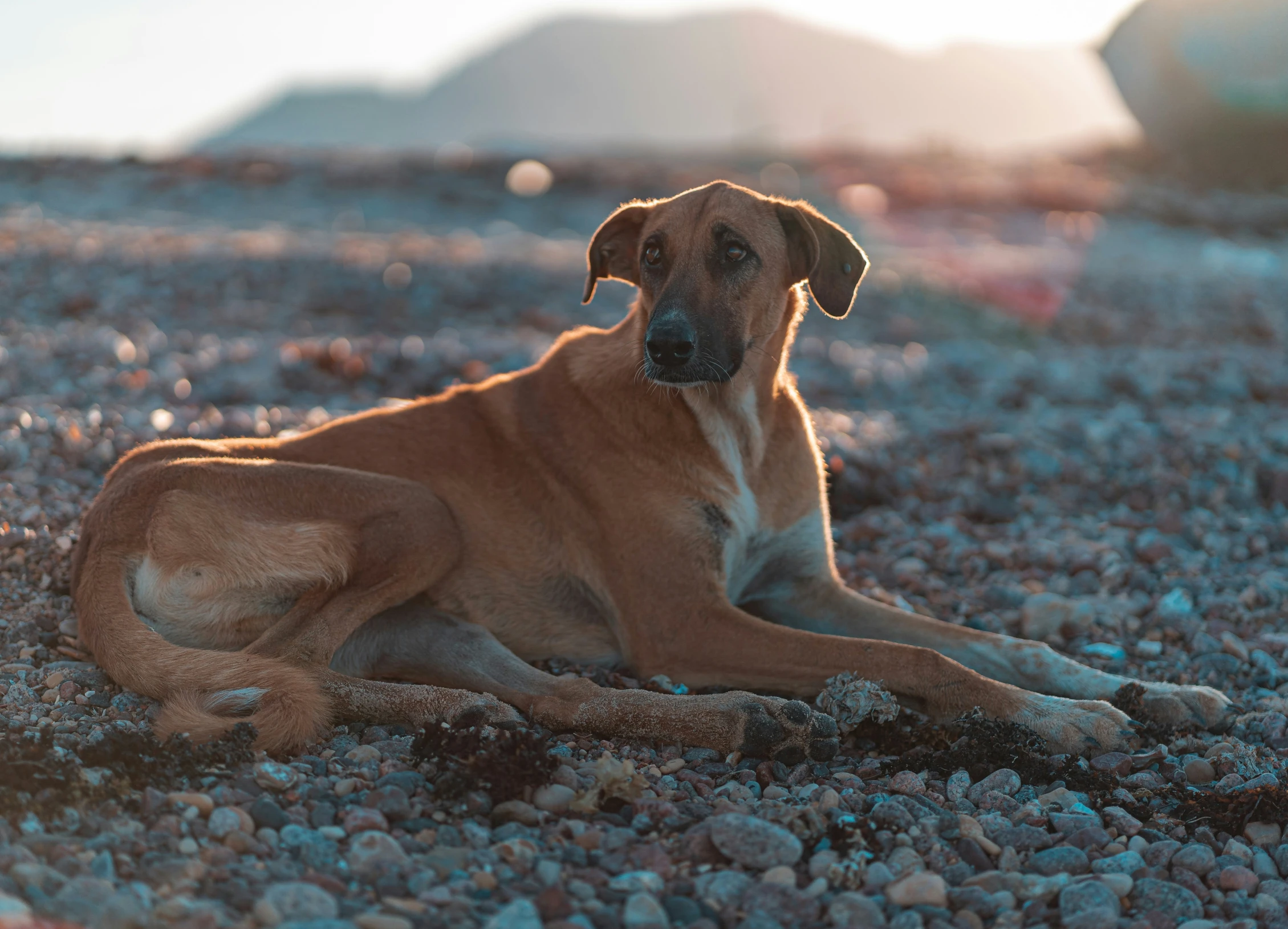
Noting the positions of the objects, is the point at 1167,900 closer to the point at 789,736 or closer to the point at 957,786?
the point at 957,786

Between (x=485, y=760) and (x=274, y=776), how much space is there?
0.63m

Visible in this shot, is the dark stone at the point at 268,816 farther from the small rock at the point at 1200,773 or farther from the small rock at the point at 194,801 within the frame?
the small rock at the point at 1200,773

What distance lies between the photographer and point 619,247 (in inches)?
203

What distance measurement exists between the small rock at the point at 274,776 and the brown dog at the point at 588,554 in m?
0.23

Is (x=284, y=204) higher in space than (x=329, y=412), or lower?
higher

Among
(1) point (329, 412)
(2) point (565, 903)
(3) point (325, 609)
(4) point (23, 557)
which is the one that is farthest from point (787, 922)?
(1) point (329, 412)

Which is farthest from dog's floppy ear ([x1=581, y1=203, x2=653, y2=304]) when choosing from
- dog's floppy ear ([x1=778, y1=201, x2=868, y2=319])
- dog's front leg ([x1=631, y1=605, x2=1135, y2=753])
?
dog's front leg ([x1=631, y1=605, x2=1135, y2=753])

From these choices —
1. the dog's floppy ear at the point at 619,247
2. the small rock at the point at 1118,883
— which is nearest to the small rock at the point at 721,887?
the small rock at the point at 1118,883

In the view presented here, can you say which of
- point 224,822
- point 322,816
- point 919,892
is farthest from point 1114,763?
point 224,822

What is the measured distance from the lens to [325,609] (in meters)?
4.20

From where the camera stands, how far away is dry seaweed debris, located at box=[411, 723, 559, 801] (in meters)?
3.30

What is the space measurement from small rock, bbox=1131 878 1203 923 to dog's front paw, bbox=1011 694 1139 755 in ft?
3.15

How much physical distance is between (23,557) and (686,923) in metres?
3.64

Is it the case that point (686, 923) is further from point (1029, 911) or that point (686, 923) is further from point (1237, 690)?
point (1237, 690)
